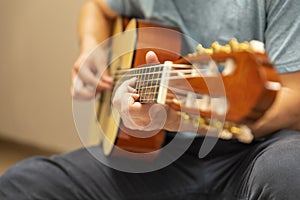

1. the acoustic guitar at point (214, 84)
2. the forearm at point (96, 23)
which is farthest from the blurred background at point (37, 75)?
the acoustic guitar at point (214, 84)

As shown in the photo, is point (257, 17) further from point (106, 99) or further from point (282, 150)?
point (106, 99)

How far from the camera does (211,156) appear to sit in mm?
927

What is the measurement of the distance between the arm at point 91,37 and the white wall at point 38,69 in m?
0.42

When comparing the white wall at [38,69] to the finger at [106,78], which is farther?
the white wall at [38,69]

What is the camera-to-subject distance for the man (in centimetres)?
77

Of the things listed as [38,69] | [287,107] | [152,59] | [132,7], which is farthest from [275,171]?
[38,69]

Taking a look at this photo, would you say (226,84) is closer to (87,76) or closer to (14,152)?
(87,76)

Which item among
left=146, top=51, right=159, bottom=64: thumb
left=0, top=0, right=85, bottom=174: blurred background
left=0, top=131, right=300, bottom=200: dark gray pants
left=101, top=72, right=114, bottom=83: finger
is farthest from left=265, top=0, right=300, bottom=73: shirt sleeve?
left=0, top=0, right=85, bottom=174: blurred background

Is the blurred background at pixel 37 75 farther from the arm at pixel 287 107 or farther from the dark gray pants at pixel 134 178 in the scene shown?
the arm at pixel 287 107

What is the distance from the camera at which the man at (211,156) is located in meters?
0.77

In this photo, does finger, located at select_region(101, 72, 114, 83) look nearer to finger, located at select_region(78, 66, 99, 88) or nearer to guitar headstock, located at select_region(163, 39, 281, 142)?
finger, located at select_region(78, 66, 99, 88)

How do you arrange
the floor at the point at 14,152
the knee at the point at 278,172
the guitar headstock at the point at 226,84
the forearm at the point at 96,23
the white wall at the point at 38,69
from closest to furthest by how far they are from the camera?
the guitar headstock at the point at 226,84 < the knee at the point at 278,172 < the forearm at the point at 96,23 < the white wall at the point at 38,69 < the floor at the point at 14,152

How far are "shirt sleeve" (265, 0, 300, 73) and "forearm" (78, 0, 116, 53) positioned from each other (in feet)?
1.52

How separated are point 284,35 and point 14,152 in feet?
4.17
